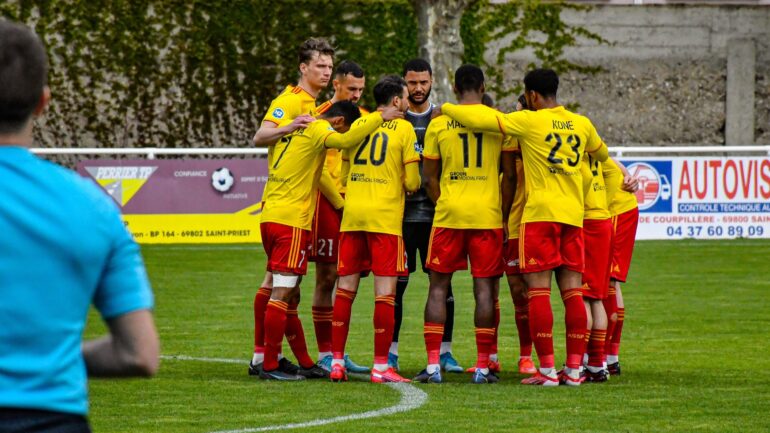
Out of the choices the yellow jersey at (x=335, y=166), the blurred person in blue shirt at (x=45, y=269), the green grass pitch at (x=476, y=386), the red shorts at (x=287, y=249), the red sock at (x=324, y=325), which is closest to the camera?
the blurred person in blue shirt at (x=45, y=269)

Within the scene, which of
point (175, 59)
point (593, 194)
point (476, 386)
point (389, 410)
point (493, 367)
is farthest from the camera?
point (175, 59)

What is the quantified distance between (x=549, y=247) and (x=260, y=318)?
6.87ft

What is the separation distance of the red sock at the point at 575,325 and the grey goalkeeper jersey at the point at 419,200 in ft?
4.22

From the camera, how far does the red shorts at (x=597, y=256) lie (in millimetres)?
9125

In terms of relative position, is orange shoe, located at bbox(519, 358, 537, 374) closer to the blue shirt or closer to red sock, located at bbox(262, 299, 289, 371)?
red sock, located at bbox(262, 299, 289, 371)

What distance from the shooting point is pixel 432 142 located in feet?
29.3

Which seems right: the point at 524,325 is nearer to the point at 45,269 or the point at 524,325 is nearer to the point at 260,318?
the point at 260,318

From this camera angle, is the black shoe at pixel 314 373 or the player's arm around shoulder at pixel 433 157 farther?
the black shoe at pixel 314 373

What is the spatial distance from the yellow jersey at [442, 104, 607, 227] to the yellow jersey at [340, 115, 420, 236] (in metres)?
0.37

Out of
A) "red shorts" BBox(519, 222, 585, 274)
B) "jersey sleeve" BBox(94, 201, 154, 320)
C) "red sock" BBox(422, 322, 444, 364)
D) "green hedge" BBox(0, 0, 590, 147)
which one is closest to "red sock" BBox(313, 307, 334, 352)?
"red sock" BBox(422, 322, 444, 364)

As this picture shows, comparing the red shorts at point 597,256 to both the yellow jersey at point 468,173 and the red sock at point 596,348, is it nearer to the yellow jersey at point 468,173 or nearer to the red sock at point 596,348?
the red sock at point 596,348

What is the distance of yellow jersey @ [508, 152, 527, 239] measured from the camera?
29.8 feet

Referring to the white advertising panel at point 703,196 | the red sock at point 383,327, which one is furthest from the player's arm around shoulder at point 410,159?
the white advertising panel at point 703,196

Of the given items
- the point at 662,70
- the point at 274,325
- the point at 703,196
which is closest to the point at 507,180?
the point at 274,325
